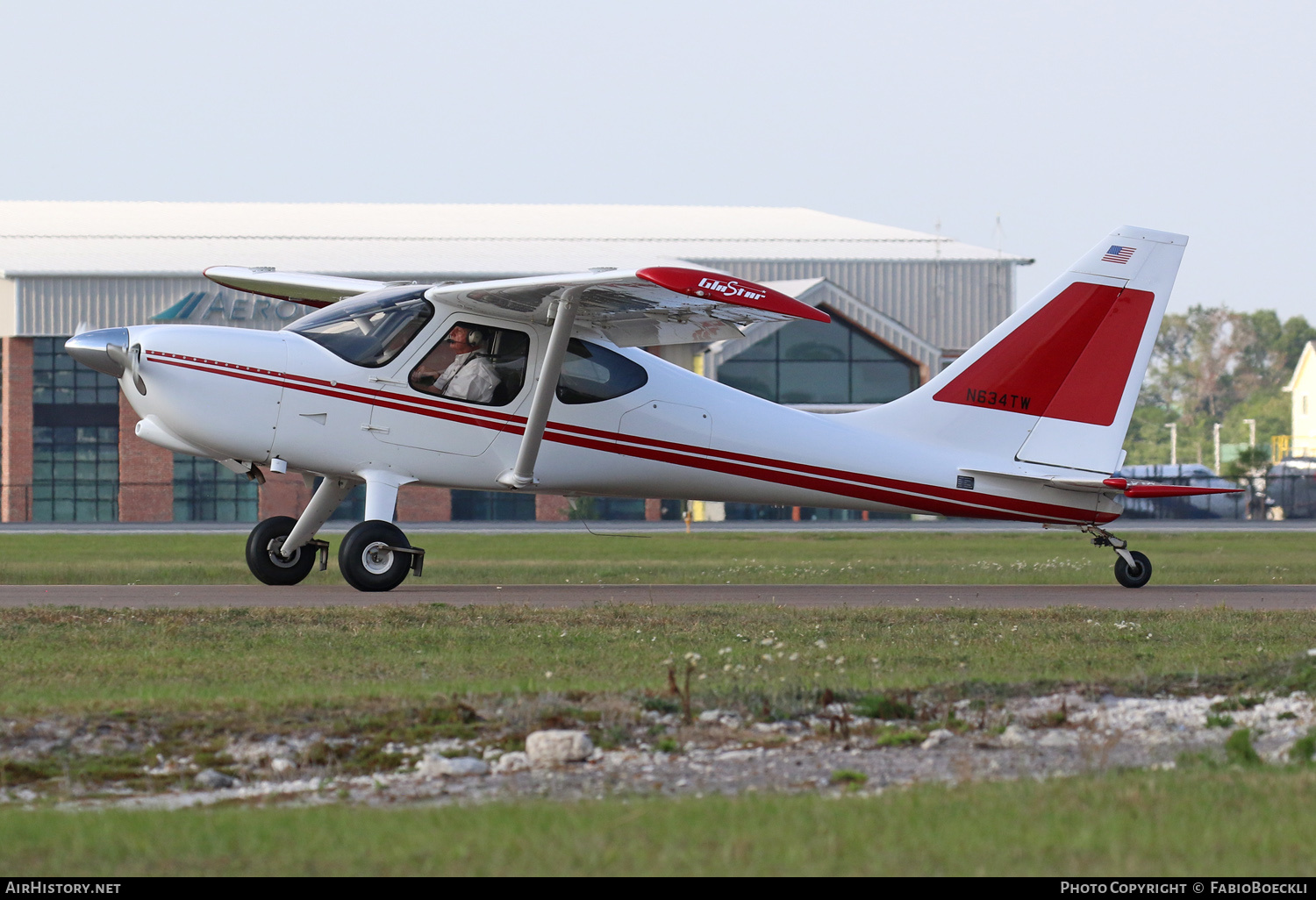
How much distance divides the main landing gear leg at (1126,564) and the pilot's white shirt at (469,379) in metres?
6.52

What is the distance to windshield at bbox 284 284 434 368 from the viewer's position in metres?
14.2

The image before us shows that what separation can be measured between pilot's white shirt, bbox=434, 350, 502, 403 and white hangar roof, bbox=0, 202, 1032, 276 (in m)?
34.5

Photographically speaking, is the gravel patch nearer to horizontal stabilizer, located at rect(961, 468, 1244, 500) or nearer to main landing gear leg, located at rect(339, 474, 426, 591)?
main landing gear leg, located at rect(339, 474, 426, 591)

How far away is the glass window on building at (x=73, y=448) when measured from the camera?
166 feet

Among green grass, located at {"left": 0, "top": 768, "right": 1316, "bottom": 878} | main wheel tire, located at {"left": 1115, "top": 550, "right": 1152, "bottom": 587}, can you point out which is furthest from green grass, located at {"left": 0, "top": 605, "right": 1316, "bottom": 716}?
main wheel tire, located at {"left": 1115, "top": 550, "right": 1152, "bottom": 587}

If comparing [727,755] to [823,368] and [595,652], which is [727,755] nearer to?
[595,652]

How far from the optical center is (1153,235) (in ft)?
52.5

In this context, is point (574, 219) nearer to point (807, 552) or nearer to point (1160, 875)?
point (807, 552)

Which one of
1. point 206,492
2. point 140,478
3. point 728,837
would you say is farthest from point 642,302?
point 140,478

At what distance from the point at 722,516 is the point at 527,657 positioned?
42.6 metres

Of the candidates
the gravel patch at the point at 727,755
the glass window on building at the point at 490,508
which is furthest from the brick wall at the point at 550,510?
the gravel patch at the point at 727,755

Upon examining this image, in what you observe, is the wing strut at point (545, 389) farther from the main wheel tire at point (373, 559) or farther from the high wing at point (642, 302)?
the main wheel tire at point (373, 559)
